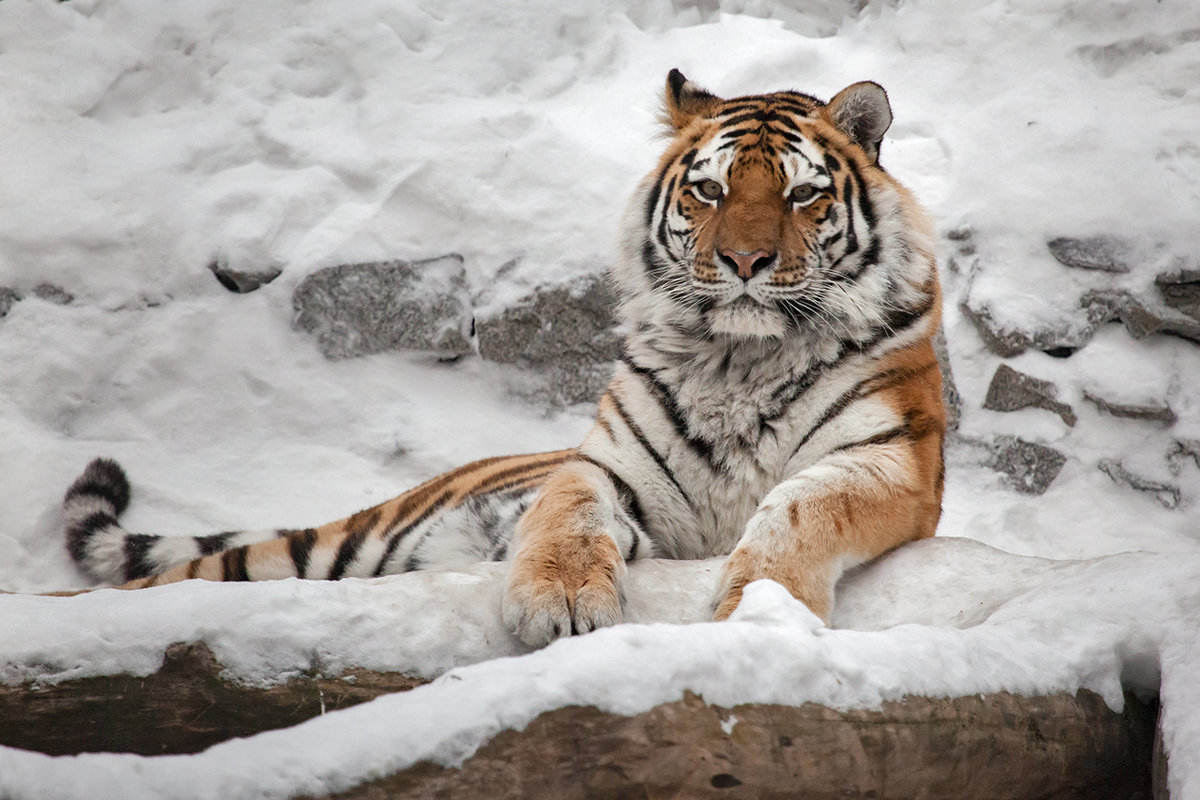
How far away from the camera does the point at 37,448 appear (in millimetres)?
3260

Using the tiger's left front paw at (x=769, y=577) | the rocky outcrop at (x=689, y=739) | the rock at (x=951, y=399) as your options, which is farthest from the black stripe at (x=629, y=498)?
the rock at (x=951, y=399)

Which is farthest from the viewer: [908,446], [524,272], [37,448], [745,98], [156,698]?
[524,272]

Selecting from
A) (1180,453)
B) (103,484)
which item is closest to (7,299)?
(103,484)

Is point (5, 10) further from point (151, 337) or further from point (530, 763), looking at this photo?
point (530, 763)

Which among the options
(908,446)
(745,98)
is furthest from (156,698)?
(745,98)

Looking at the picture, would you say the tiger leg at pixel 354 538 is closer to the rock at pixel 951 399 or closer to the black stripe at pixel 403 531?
the black stripe at pixel 403 531

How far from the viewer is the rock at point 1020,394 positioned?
11.8 feet

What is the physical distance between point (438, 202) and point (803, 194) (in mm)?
1947

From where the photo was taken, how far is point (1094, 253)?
3.72 metres

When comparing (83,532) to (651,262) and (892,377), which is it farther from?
(892,377)

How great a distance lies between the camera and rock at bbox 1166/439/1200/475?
342 cm

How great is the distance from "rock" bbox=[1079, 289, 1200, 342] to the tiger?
1.48 metres

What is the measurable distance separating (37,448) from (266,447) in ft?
2.23

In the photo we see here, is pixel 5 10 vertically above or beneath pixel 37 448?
above
